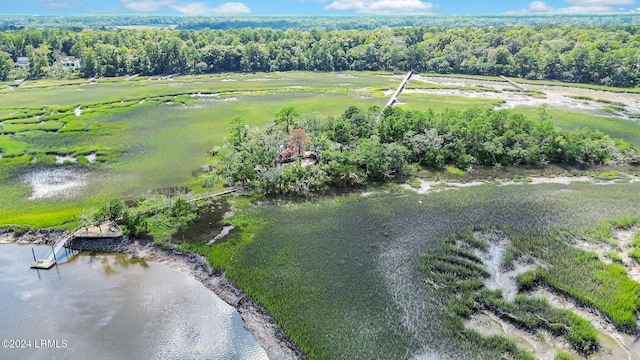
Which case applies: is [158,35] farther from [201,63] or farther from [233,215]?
[233,215]

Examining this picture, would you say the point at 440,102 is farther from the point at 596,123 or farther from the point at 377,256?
the point at 377,256

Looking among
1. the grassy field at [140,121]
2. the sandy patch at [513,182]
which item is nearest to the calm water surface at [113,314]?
the grassy field at [140,121]

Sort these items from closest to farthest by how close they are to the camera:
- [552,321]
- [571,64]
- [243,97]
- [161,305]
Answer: [552,321] → [161,305] → [243,97] → [571,64]

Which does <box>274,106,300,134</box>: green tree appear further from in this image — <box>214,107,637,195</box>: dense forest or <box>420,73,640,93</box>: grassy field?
<box>420,73,640,93</box>: grassy field

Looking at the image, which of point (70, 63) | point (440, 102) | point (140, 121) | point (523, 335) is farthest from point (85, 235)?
point (70, 63)

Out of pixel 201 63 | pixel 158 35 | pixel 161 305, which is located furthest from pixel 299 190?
pixel 158 35

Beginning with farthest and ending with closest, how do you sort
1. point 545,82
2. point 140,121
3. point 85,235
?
point 545,82
point 140,121
point 85,235
